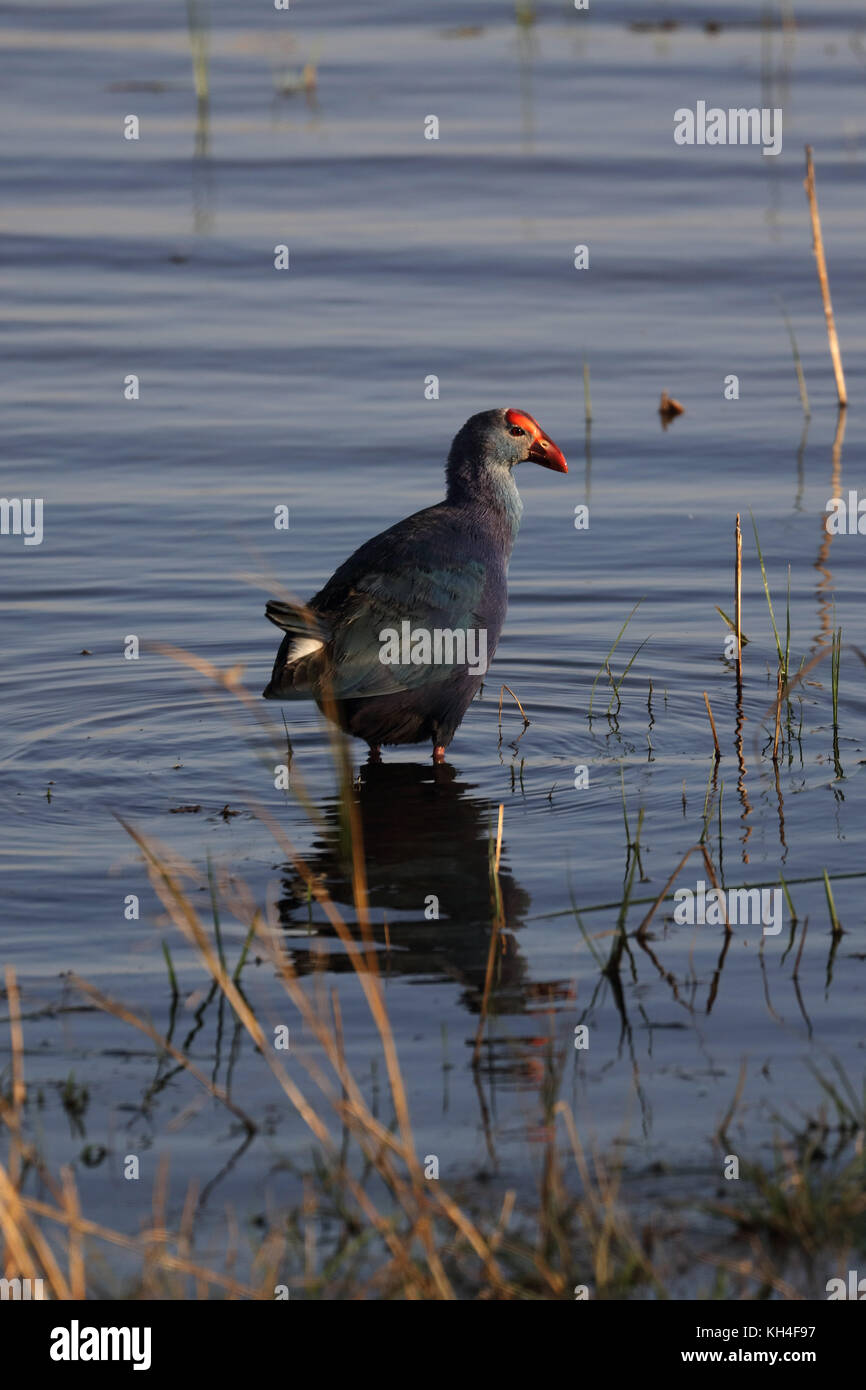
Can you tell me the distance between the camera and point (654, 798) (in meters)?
6.09

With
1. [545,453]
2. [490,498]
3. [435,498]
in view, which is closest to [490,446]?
[490,498]

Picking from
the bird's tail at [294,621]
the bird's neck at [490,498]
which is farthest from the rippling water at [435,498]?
the bird's neck at [490,498]

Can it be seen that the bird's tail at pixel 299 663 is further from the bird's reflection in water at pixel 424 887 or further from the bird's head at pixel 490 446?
the bird's head at pixel 490 446

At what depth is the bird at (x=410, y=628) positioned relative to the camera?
20.2ft

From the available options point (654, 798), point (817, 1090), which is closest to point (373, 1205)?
point (817, 1090)

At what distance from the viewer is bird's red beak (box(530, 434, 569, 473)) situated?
7.19 m

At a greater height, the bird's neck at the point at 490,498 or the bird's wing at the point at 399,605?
the bird's neck at the point at 490,498

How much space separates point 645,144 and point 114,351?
5539mm

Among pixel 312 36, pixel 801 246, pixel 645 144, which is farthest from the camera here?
pixel 312 36

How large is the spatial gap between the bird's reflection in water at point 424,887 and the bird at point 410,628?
0.28 meters

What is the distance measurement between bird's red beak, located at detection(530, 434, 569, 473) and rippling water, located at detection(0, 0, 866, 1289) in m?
0.81

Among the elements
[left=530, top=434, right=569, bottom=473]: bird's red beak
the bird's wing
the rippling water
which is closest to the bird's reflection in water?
the rippling water

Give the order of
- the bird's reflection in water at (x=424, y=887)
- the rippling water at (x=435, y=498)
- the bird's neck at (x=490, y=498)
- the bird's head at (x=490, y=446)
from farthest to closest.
→ the bird's head at (x=490, y=446) → the bird's neck at (x=490, y=498) → the bird's reflection in water at (x=424, y=887) → the rippling water at (x=435, y=498)

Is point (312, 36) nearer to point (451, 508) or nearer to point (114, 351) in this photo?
point (114, 351)
